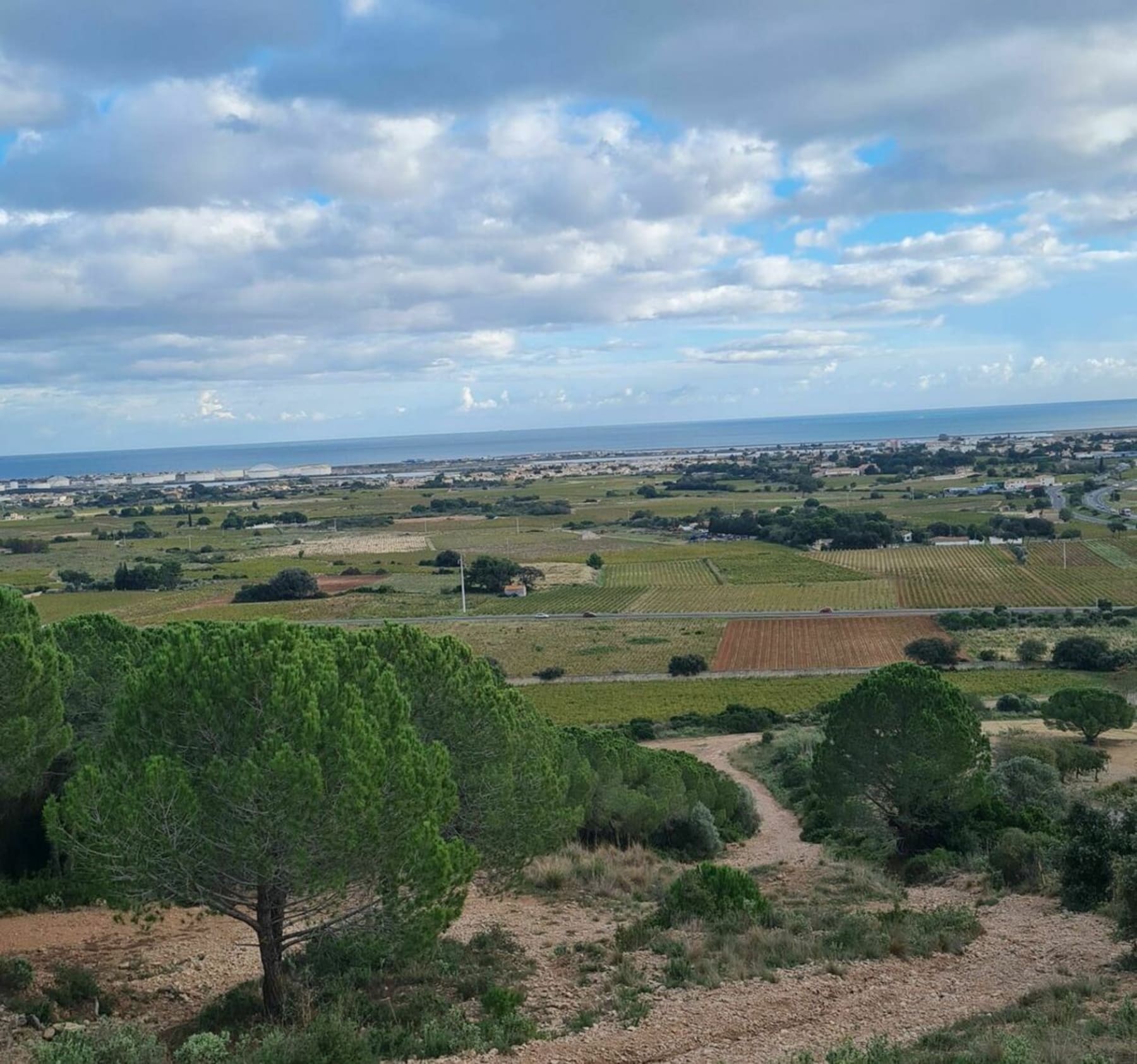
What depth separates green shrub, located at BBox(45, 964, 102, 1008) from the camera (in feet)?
42.4

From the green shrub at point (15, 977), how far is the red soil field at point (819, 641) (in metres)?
43.9

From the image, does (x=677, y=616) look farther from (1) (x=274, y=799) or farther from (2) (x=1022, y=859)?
(1) (x=274, y=799)

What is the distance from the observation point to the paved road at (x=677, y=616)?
67875 millimetres

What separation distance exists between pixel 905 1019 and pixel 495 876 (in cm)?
698

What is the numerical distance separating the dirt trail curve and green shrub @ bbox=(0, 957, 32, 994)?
596cm

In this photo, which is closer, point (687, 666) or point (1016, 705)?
point (1016, 705)

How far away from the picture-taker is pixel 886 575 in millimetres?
85125

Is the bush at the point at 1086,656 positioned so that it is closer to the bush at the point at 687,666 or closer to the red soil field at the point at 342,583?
the bush at the point at 687,666

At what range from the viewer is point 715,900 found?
16469 millimetres

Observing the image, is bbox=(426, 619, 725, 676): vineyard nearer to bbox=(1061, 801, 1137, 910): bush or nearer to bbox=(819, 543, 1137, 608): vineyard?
bbox=(819, 543, 1137, 608): vineyard

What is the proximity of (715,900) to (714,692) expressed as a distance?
33.2 meters

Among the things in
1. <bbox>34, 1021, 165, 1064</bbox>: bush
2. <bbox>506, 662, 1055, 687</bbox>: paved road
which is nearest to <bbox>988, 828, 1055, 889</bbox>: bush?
<bbox>34, 1021, 165, 1064</bbox>: bush

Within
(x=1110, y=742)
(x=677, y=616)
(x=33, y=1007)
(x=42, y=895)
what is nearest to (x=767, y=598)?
(x=677, y=616)

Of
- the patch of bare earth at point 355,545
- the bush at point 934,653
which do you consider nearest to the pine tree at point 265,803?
the bush at point 934,653
